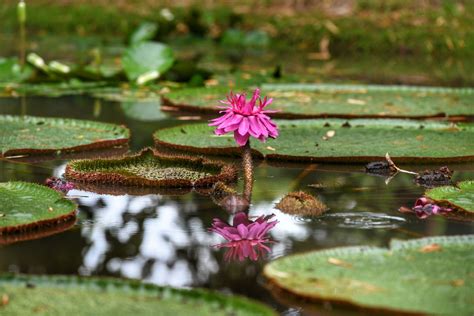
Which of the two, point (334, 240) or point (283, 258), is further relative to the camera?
point (334, 240)

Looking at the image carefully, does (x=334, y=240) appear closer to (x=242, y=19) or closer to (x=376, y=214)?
(x=376, y=214)

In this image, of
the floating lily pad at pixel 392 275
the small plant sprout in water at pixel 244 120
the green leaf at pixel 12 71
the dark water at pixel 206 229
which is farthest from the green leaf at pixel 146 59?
the floating lily pad at pixel 392 275

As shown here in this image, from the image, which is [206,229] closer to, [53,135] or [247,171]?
[247,171]

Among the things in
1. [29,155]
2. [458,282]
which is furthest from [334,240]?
[29,155]

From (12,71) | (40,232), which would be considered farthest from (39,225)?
(12,71)

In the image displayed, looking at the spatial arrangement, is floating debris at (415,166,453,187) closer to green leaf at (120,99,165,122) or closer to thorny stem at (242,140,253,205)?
thorny stem at (242,140,253,205)
